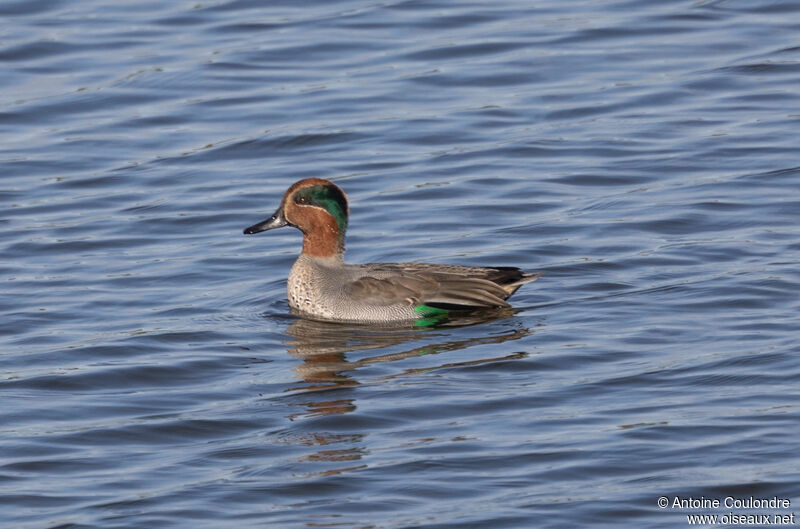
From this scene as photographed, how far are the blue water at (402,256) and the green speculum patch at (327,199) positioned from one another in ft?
2.59

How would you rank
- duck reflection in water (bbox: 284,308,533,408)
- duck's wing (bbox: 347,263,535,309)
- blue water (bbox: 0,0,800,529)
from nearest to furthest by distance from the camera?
blue water (bbox: 0,0,800,529), duck reflection in water (bbox: 284,308,533,408), duck's wing (bbox: 347,263,535,309)

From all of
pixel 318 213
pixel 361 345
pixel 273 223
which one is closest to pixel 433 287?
pixel 361 345

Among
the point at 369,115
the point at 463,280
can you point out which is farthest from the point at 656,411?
the point at 369,115

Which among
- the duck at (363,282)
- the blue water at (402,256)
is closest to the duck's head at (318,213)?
the duck at (363,282)

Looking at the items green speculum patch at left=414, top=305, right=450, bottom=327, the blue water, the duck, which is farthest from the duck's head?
green speculum patch at left=414, top=305, right=450, bottom=327

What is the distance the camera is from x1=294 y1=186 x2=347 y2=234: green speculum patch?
11.4m

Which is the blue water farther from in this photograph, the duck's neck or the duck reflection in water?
the duck's neck

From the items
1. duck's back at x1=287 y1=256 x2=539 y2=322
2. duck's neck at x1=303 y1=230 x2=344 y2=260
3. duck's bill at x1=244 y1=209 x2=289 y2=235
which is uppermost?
duck's bill at x1=244 y1=209 x2=289 y2=235

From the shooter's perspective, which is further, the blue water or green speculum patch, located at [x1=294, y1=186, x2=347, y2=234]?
green speculum patch, located at [x1=294, y1=186, x2=347, y2=234]

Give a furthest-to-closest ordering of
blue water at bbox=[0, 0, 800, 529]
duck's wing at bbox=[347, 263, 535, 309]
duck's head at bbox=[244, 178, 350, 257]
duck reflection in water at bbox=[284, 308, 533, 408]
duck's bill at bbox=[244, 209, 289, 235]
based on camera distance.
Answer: duck's bill at bbox=[244, 209, 289, 235], duck's head at bbox=[244, 178, 350, 257], duck's wing at bbox=[347, 263, 535, 309], duck reflection in water at bbox=[284, 308, 533, 408], blue water at bbox=[0, 0, 800, 529]

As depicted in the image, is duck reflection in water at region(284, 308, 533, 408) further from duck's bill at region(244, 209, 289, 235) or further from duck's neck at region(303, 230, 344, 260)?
duck's bill at region(244, 209, 289, 235)

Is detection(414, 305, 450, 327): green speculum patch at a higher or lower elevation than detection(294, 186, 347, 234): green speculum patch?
lower

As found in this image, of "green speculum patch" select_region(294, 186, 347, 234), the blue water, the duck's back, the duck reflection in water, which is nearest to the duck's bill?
"green speculum patch" select_region(294, 186, 347, 234)

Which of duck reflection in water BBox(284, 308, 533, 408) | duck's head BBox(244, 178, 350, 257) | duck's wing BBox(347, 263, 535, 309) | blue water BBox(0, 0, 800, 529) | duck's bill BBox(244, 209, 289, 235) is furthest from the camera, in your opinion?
duck's bill BBox(244, 209, 289, 235)
